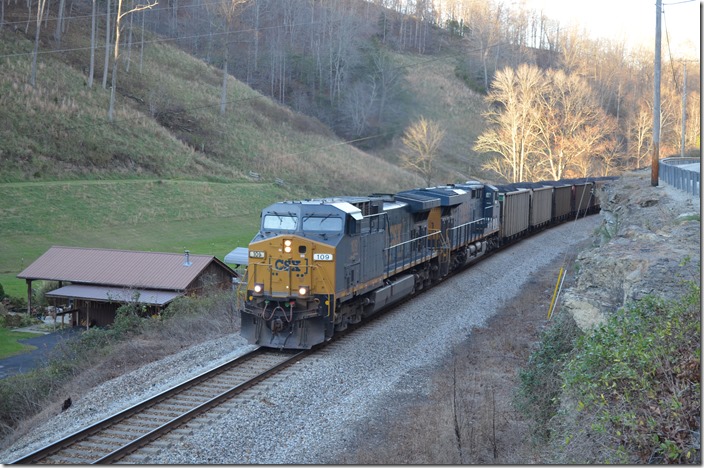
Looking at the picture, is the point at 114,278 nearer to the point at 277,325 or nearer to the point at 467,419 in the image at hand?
the point at 277,325

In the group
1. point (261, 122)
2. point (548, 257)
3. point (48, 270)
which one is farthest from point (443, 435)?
point (261, 122)

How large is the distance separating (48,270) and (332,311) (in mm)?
20705

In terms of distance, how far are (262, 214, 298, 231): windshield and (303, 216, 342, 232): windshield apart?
0.28m

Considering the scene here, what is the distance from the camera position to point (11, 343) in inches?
1079

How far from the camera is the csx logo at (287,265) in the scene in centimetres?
1544

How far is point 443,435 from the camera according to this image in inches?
414

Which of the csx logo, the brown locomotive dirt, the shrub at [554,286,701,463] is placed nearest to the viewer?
the shrub at [554,286,701,463]

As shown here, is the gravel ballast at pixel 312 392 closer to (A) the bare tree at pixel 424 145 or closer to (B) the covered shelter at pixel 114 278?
(B) the covered shelter at pixel 114 278

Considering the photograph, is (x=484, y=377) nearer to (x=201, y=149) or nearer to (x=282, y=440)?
(x=282, y=440)

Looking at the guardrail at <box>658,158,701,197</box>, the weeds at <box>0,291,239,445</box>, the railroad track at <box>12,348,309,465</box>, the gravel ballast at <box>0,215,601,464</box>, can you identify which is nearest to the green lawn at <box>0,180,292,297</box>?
the weeds at <box>0,291,239,445</box>

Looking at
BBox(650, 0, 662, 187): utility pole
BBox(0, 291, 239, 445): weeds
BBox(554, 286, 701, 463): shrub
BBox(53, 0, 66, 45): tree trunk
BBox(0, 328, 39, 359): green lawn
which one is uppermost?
BBox(53, 0, 66, 45): tree trunk

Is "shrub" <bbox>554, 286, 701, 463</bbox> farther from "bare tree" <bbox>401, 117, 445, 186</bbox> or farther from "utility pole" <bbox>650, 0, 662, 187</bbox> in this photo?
"bare tree" <bbox>401, 117, 445, 186</bbox>

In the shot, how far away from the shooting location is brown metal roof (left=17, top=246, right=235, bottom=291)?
29141 millimetres

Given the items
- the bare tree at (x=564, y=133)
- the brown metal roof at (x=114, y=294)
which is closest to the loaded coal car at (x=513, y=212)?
the brown metal roof at (x=114, y=294)
